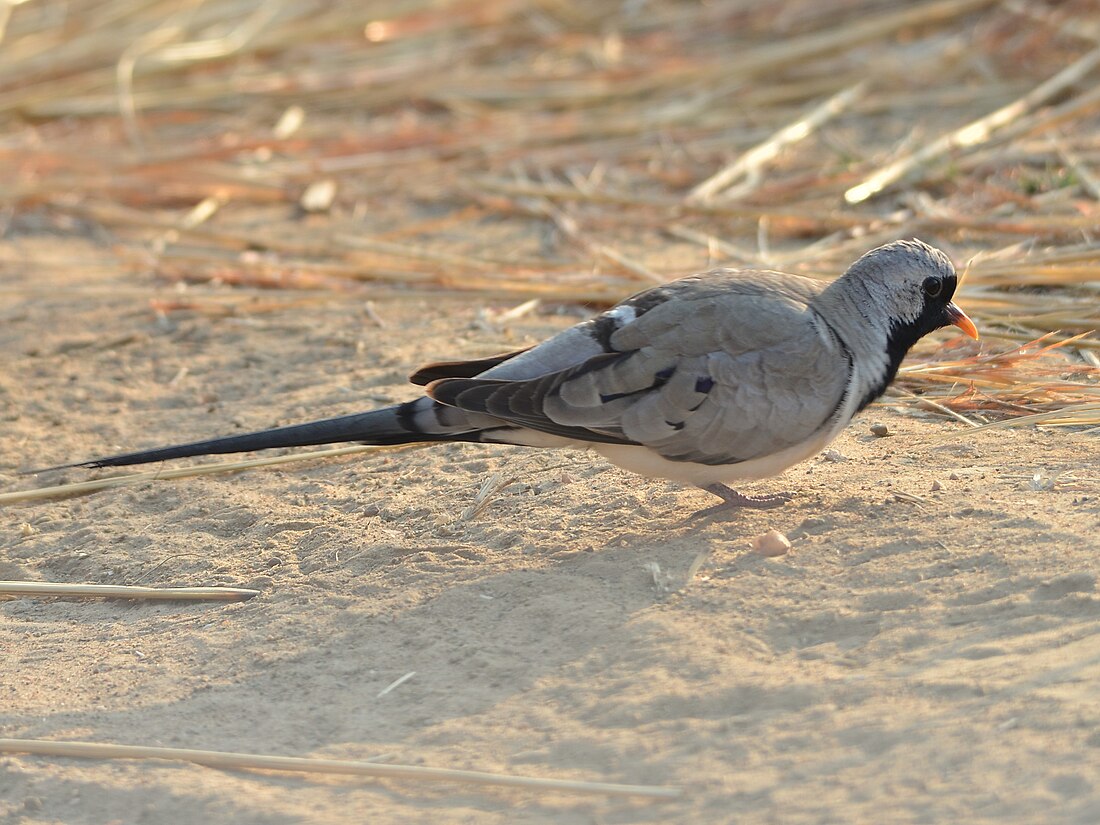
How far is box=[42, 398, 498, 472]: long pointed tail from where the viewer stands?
3.48 meters

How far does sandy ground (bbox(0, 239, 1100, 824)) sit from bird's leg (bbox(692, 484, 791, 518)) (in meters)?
0.04

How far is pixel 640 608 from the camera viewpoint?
3.10 metres

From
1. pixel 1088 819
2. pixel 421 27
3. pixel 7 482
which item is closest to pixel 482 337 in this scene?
pixel 7 482

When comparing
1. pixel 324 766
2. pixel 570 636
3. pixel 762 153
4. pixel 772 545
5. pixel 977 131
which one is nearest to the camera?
pixel 324 766

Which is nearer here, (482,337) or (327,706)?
(327,706)

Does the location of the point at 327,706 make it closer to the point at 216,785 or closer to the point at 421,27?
the point at 216,785

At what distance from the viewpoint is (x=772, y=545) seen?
326cm

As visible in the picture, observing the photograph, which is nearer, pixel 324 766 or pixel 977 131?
pixel 324 766

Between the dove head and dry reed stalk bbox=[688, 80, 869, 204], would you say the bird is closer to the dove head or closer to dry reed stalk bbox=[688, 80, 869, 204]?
the dove head

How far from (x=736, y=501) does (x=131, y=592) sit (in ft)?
5.11

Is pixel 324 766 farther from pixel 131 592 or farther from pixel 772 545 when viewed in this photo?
pixel 772 545

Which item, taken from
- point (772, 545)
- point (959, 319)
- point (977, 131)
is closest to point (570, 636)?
point (772, 545)

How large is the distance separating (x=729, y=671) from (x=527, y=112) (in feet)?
17.1

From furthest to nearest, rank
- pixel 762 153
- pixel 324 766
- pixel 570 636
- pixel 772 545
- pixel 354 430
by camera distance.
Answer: pixel 762 153, pixel 354 430, pixel 772 545, pixel 570 636, pixel 324 766
